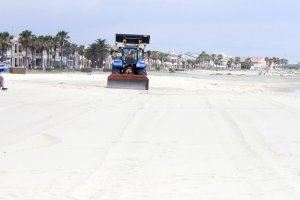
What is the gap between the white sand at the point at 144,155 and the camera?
22.2 feet

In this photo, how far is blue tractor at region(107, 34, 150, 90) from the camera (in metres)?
30.7

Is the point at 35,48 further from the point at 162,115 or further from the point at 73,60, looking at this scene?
the point at 162,115

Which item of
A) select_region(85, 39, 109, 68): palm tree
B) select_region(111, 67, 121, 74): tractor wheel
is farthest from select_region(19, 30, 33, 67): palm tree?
select_region(111, 67, 121, 74): tractor wheel

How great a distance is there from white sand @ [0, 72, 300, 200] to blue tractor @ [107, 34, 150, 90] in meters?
14.2

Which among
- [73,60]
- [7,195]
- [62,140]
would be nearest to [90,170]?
[7,195]

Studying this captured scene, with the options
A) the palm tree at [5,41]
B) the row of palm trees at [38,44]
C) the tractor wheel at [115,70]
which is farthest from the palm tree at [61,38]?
the tractor wheel at [115,70]

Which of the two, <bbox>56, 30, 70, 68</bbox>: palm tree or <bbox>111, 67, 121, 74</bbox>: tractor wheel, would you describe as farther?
<bbox>56, 30, 70, 68</bbox>: palm tree

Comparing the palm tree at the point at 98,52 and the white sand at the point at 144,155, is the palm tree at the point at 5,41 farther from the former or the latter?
the white sand at the point at 144,155

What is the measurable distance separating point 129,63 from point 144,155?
77.2 feet

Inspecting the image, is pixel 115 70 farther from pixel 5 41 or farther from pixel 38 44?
pixel 38 44

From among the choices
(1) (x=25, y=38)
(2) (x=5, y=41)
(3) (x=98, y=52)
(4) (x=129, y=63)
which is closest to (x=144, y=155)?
(4) (x=129, y=63)

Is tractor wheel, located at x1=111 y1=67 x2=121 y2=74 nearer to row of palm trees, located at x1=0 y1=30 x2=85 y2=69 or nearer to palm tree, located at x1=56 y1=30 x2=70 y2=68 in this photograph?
row of palm trees, located at x1=0 y1=30 x2=85 y2=69

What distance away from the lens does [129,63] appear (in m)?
32.6

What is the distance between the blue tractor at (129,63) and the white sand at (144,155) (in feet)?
46.7
